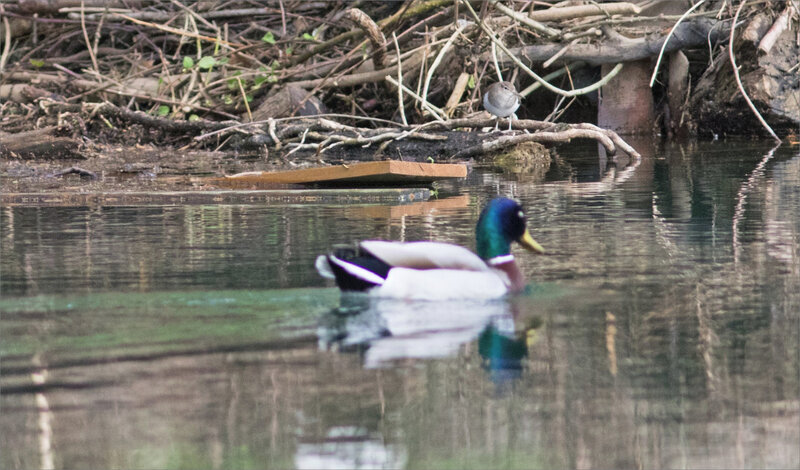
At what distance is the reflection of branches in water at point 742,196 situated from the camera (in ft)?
20.8

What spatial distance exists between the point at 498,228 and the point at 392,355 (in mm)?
1199

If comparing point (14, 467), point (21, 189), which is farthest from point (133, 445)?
point (21, 189)

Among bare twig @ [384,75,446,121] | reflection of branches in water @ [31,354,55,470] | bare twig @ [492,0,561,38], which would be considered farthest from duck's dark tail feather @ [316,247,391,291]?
bare twig @ [492,0,561,38]

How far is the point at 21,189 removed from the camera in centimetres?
941

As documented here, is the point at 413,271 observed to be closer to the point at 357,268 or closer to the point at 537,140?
the point at 357,268

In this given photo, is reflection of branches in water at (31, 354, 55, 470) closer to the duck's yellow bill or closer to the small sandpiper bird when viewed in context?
the duck's yellow bill

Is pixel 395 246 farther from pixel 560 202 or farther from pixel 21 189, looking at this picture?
pixel 21 189

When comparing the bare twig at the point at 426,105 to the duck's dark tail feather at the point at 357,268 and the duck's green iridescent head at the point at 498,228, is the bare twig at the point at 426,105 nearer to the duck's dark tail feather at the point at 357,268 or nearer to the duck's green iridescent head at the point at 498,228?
the duck's green iridescent head at the point at 498,228

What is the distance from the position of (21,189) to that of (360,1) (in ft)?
27.8

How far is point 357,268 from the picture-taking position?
15.6ft

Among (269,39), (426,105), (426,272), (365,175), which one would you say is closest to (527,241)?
(426,272)

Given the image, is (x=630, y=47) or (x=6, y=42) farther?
(x=6, y=42)

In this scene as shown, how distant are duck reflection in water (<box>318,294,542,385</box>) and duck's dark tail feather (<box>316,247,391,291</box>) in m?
0.11

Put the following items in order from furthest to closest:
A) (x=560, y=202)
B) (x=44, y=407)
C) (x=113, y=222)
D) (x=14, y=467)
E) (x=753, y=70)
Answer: (x=753, y=70)
(x=560, y=202)
(x=113, y=222)
(x=44, y=407)
(x=14, y=467)
